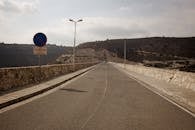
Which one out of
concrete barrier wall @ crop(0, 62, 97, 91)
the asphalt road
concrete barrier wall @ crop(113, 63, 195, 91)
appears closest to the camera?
the asphalt road

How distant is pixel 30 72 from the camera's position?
17828 mm

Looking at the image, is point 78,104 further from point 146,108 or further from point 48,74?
A: point 48,74

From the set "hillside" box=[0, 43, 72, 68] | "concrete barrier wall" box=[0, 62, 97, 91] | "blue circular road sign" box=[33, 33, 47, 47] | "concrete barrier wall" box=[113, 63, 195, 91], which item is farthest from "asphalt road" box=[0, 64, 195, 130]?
"hillside" box=[0, 43, 72, 68]

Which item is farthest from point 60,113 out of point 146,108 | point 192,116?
point 192,116

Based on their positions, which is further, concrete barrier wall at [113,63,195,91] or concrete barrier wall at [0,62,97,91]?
concrete barrier wall at [113,63,195,91]

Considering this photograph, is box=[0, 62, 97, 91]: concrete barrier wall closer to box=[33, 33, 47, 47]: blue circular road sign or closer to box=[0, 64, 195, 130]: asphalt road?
box=[33, 33, 47, 47]: blue circular road sign

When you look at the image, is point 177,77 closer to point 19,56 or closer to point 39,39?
point 39,39

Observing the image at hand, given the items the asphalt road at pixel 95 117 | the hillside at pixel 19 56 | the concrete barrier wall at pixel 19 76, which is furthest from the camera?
the hillside at pixel 19 56

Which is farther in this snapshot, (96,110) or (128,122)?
(96,110)

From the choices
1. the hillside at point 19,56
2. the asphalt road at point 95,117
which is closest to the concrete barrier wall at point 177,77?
the asphalt road at point 95,117

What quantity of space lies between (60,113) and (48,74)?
15585 millimetres

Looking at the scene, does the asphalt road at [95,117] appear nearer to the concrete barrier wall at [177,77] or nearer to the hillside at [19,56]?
the concrete barrier wall at [177,77]

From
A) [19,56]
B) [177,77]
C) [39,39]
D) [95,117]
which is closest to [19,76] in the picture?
[39,39]

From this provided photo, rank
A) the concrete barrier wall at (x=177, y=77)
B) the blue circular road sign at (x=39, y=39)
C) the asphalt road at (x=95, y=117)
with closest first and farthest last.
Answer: the asphalt road at (x=95, y=117) < the concrete barrier wall at (x=177, y=77) < the blue circular road sign at (x=39, y=39)
